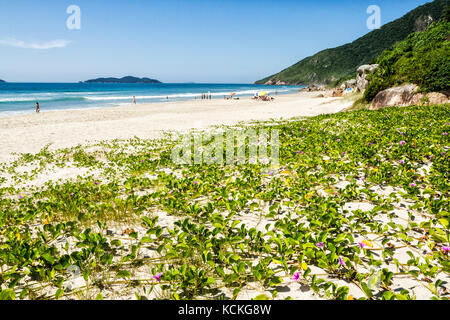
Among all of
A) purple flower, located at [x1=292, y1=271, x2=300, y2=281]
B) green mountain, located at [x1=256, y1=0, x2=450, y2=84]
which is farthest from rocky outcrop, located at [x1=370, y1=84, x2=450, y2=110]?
green mountain, located at [x1=256, y1=0, x2=450, y2=84]

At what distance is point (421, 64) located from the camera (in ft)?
47.6

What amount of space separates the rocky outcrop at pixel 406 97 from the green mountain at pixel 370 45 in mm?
108691

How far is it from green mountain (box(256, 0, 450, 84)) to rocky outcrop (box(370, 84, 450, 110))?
357 ft

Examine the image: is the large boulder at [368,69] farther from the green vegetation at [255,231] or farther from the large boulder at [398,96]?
the green vegetation at [255,231]

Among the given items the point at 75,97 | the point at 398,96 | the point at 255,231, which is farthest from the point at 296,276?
the point at 75,97

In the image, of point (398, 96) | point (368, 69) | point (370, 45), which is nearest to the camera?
point (398, 96)

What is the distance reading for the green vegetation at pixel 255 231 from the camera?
246 cm

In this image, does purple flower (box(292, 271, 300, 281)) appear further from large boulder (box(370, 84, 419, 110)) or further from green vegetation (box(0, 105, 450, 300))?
large boulder (box(370, 84, 419, 110))

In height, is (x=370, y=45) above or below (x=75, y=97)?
above

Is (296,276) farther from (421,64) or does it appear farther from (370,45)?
(370,45)

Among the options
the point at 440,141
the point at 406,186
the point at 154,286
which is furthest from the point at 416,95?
the point at 154,286

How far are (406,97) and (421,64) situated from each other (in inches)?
78.6
